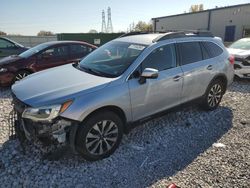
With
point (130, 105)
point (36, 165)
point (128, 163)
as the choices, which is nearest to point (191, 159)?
point (128, 163)

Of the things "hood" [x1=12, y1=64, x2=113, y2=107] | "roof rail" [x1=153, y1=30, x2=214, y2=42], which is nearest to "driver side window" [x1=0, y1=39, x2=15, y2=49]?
"hood" [x1=12, y1=64, x2=113, y2=107]

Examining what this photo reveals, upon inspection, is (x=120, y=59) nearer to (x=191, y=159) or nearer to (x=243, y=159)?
(x=191, y=159)

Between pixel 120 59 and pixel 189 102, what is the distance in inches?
64.1

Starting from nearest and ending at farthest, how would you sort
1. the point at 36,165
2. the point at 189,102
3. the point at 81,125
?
the point at 81,125
the point at 36,165
the point at 189,102

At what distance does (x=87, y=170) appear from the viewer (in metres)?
3.22

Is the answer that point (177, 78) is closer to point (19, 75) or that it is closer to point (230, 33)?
point (19, 75)

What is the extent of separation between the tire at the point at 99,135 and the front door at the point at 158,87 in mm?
400

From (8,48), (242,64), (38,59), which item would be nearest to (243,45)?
(242,64)

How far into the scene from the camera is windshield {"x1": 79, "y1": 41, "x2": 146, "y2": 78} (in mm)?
3675

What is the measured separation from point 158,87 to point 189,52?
1146 millimetres

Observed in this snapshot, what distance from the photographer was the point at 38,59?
7.23 metres

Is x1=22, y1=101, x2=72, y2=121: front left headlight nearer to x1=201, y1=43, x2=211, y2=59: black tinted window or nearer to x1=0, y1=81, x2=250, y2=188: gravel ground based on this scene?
x1=0, y1=81, x2=250, y2=188: gravel ground

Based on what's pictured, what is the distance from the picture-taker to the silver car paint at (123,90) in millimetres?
3039

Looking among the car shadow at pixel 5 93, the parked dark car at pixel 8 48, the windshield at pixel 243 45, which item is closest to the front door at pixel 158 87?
the car shadow at pixel 5 93
